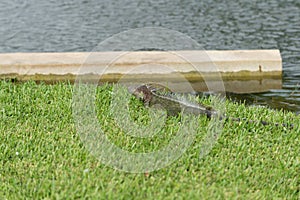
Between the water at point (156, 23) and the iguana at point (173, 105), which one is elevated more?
the iguana at point (173, 105)

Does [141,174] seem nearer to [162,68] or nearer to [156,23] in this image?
[162,68]

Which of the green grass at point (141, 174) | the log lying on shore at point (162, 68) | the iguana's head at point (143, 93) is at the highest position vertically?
the green grass at point (141, 174)

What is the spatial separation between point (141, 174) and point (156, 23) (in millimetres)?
6160

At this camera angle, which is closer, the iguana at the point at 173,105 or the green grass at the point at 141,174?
the green grass at the point at 141,174

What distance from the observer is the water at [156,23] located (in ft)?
27.0

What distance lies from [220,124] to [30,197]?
1.66 m

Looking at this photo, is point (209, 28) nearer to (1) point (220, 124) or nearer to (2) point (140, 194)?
(1) point (220, 124)

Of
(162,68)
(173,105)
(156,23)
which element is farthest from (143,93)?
(156,23)

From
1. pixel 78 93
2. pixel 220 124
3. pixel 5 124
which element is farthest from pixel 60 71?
pixel 220 124

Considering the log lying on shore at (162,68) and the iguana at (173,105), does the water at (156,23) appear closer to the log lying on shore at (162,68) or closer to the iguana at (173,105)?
the log lying on shore at (162,68)

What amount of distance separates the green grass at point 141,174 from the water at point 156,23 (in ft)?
7.68

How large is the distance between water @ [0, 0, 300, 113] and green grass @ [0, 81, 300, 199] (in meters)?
2.34

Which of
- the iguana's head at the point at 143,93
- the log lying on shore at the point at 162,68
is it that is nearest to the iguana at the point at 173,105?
the iguana's head at the point at 143,93

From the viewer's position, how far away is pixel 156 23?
952 centimetres
